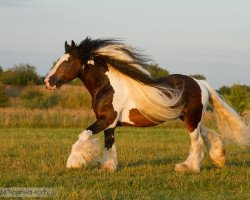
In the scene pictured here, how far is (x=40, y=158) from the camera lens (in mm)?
11000

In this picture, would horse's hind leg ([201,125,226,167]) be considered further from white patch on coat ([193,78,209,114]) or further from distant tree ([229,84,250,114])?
distant tree ([229,84,250,114])

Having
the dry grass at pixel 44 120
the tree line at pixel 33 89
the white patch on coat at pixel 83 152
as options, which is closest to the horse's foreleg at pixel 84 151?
the white patch on coat at pixel 83 152

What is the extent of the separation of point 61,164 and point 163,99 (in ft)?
7.01

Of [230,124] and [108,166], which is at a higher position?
[230,124]

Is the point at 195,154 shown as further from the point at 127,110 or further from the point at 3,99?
the point at 3,99

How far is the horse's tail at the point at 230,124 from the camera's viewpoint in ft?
34.0

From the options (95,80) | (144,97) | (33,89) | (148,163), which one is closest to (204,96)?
(144,97)

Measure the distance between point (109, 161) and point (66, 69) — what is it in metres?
1.67

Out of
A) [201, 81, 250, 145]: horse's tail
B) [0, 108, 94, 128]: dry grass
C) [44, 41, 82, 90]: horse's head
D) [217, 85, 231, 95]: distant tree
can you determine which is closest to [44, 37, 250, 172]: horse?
[44, 41, 82, 90]: horse's head

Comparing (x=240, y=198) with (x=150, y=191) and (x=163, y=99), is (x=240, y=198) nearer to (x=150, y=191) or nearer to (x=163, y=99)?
(x=150, y=191)

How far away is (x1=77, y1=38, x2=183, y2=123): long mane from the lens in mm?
9203

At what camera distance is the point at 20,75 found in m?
51.6

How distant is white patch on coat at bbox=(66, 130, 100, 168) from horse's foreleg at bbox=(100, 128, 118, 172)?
366 millimetres

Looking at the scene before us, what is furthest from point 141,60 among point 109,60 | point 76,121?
point 76,121
